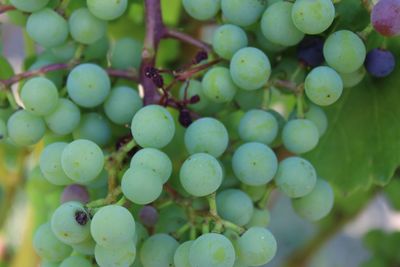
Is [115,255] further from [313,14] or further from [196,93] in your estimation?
[313,14]

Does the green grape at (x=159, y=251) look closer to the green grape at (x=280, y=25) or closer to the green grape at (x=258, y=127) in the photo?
the green grape at (x=258, y=127)

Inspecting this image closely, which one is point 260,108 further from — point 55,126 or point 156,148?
point 55,126

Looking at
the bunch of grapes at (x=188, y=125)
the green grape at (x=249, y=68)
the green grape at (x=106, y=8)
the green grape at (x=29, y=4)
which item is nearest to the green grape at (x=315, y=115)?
the bunch of grapes at (x=188, y=125)

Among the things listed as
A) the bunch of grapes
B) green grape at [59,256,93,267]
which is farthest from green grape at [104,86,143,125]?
green grape at [59,256,93,267]

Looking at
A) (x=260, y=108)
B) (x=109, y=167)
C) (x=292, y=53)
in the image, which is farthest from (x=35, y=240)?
(x=292, y=53)

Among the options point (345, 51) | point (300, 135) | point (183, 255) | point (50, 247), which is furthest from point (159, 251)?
point (345, 51)

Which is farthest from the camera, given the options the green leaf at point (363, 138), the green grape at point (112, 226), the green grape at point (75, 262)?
the green leaf at point (363, 138)

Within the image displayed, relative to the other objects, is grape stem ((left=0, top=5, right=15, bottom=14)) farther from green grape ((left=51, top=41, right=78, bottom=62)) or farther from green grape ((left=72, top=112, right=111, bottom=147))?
green grape ((left=72, top=112, right=111, bottom=147))
